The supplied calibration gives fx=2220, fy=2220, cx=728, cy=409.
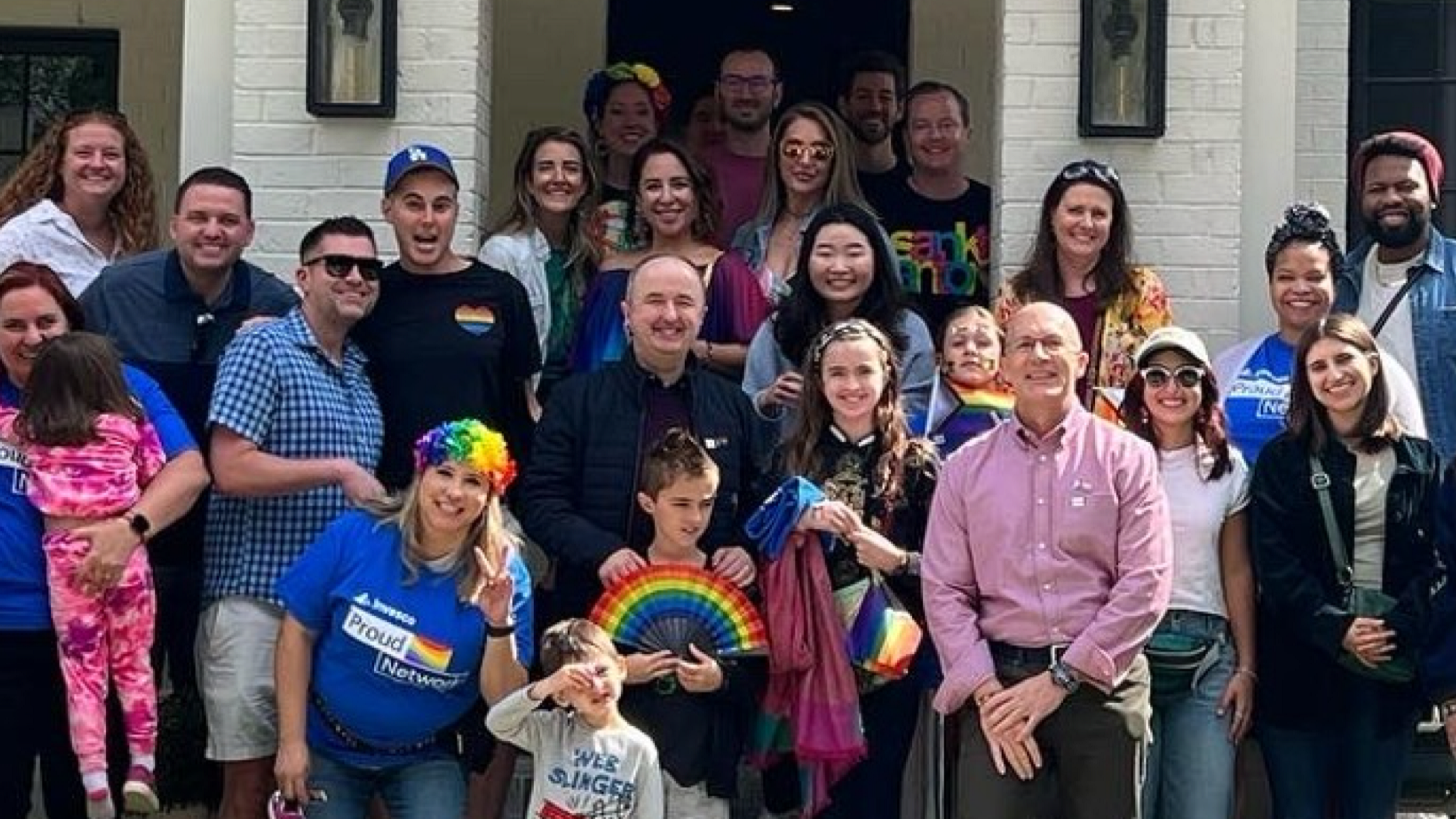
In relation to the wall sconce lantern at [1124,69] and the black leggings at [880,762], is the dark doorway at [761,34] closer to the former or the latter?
the wall sconce lantern at [1124,69]

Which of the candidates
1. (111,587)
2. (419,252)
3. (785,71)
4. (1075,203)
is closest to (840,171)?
(1075,203)

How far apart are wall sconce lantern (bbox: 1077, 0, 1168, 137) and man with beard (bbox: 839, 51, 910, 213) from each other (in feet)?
2.30

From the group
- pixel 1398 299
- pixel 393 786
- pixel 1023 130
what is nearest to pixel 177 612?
pixel 393 786

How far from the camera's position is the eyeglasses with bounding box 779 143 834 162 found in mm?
6395

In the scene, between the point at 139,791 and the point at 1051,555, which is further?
the point at 139,791

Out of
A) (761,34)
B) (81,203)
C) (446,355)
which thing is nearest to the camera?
(446,355)

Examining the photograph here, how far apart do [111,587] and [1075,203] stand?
2.77 meters

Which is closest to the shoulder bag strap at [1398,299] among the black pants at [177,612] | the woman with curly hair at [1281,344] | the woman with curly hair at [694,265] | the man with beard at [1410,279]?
the man with beard at [1410,279]

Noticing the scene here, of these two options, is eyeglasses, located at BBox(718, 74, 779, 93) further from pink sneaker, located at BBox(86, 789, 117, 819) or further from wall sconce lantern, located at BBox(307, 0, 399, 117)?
pink sneaker, located at BBox(86, 789, 117, 819)

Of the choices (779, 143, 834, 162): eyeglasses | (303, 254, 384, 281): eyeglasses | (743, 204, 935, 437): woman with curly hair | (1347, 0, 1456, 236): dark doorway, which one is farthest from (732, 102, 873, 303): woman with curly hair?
(1347, 0, 1456, 236): dark doorway

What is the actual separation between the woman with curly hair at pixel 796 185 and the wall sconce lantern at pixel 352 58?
120 centimetres

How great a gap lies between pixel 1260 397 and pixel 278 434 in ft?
8.64

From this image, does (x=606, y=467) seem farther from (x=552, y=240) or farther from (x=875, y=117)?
(x=875, y=117)

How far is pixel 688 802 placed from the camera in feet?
17.5
